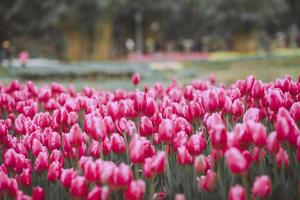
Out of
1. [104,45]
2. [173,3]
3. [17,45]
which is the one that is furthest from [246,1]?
[17,45]

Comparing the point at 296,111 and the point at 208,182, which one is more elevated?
the point at 296,111

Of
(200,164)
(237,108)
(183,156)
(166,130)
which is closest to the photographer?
(200,164)

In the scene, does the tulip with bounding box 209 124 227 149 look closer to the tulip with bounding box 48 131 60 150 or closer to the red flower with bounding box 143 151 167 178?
the red flower with bounding box 143 151 167 178

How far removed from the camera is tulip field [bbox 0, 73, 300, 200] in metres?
2.45

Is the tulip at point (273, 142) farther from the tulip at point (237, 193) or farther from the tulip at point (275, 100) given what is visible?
the tulip at point (275, 100)

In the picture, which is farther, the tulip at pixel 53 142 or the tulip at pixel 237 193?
the tulip at pixel 53 142

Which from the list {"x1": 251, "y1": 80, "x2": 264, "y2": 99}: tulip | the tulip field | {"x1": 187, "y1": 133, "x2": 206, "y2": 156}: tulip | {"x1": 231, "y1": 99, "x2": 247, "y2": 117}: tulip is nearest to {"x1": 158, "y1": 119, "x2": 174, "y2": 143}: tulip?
the tulip field

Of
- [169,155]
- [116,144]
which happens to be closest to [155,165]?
[116,144]

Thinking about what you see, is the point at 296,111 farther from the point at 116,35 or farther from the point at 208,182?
the point at 116,35

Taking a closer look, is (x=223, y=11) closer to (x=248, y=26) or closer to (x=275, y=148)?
(x=248, y=26)

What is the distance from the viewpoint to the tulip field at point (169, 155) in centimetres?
245

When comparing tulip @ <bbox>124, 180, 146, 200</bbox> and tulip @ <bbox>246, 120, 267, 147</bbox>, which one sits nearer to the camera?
tulip @ <bbox>124, 180, 146, 200</bbox>

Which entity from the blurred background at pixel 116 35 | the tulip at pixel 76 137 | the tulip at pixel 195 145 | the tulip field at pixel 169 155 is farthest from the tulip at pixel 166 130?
the blurred background at pixel 116 35

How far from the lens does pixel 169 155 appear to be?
3131mm
